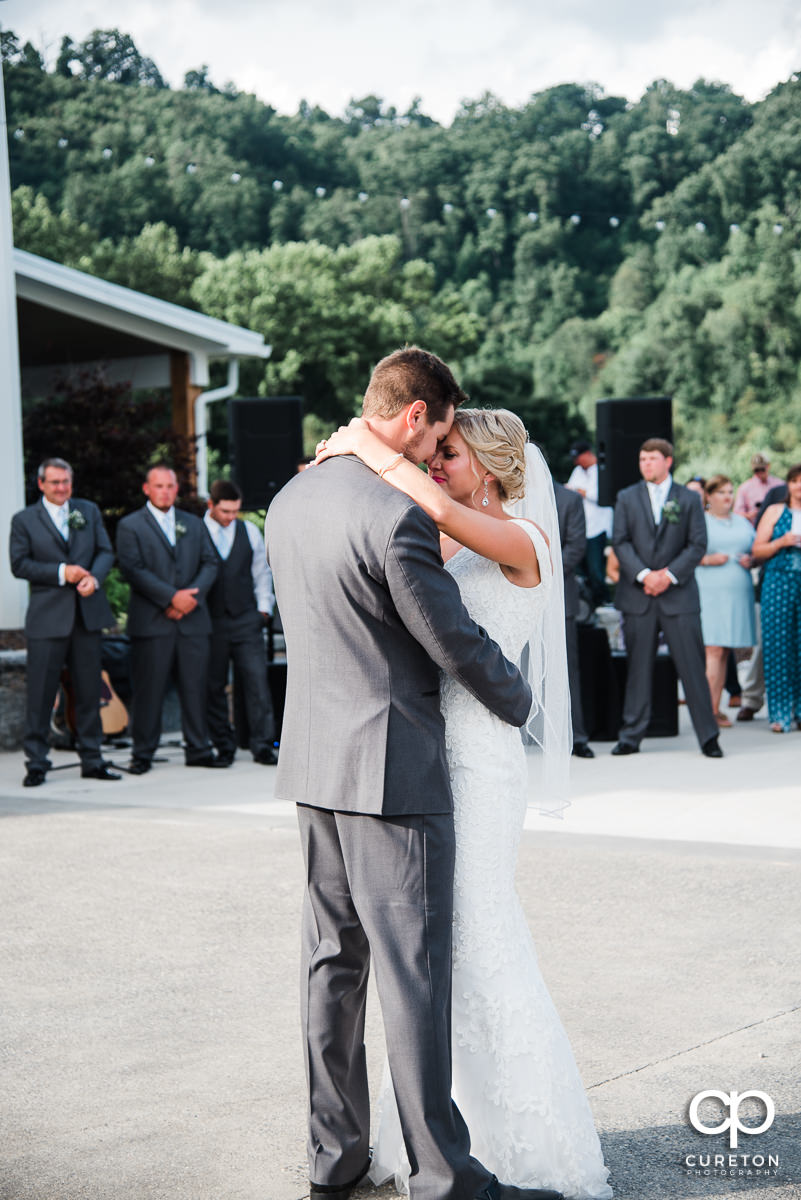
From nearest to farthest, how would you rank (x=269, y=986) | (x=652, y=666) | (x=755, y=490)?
(x=269, y=986) < (x=652, y=666) < (x=755, y=490)

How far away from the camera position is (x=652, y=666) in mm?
10688

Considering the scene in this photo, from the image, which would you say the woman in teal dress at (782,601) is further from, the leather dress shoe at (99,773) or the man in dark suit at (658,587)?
the leather dress shoe at (99,773)

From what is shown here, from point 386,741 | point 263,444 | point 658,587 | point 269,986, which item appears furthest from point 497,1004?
point 263,444

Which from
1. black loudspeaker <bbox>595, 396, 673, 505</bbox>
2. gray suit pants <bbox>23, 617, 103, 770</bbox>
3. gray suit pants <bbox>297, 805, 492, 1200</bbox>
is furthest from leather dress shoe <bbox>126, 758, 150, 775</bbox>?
gray suit pants <bbox>297, 805, 492, 1200</bbox>

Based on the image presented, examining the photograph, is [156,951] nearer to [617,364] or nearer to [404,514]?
[404,514]

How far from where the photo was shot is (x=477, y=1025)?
3.38 m

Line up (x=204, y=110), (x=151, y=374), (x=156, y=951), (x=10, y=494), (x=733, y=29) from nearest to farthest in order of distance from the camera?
1. (x=156, y=951)
2. (x=10, y=494)
3. (x=151, y=374)
4. (x=733, y=29)
5. (x=204, y=110)

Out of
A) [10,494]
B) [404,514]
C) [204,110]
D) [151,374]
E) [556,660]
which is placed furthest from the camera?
[204,110]

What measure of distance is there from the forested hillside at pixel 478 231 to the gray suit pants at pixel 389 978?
41.1 metres

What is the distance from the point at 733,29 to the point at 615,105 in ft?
16.1

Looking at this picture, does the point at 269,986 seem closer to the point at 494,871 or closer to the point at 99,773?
the point at 494,871

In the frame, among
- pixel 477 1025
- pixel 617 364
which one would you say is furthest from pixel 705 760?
pixel 617 364

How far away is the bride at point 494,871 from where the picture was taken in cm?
336

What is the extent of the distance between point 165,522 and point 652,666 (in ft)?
12.3
